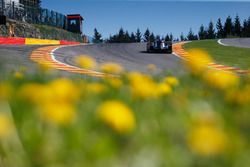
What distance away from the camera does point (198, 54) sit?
2.00 meters

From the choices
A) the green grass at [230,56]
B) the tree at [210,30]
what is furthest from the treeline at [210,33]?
the green grass at [230,56]

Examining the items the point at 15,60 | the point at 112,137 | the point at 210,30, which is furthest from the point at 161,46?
the point at 210,30

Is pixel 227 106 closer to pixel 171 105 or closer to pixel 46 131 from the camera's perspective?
pixel 171 105

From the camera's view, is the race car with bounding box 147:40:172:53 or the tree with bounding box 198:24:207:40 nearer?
the race car with bounding box 147:40:172:53

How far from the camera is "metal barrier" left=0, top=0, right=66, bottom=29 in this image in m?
36.7

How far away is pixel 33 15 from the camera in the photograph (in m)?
42.6

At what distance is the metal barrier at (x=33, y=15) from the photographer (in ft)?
120

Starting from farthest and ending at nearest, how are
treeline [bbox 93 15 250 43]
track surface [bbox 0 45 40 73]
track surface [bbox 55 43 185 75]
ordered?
treeline [bbox 93 15 250 43], track surface [bbox 55 43 185 75], track surface [bbox 0 45 40 73]

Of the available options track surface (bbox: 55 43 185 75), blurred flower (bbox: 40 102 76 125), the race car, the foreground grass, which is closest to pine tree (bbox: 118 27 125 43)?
the race car

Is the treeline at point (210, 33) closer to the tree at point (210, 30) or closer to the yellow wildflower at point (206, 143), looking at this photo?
the tree at point (210, 30)

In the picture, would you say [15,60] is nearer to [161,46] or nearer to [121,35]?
[161,46]

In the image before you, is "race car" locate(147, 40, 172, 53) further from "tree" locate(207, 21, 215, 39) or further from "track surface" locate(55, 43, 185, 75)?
"tree" locate(207, 21, 215, 39)

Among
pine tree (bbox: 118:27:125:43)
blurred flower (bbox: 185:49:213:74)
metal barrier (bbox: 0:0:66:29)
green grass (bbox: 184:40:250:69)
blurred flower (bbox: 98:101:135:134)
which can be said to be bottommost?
blurred flower (bbox: 98:101:135:134)

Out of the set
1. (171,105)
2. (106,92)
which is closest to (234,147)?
(171,105)
